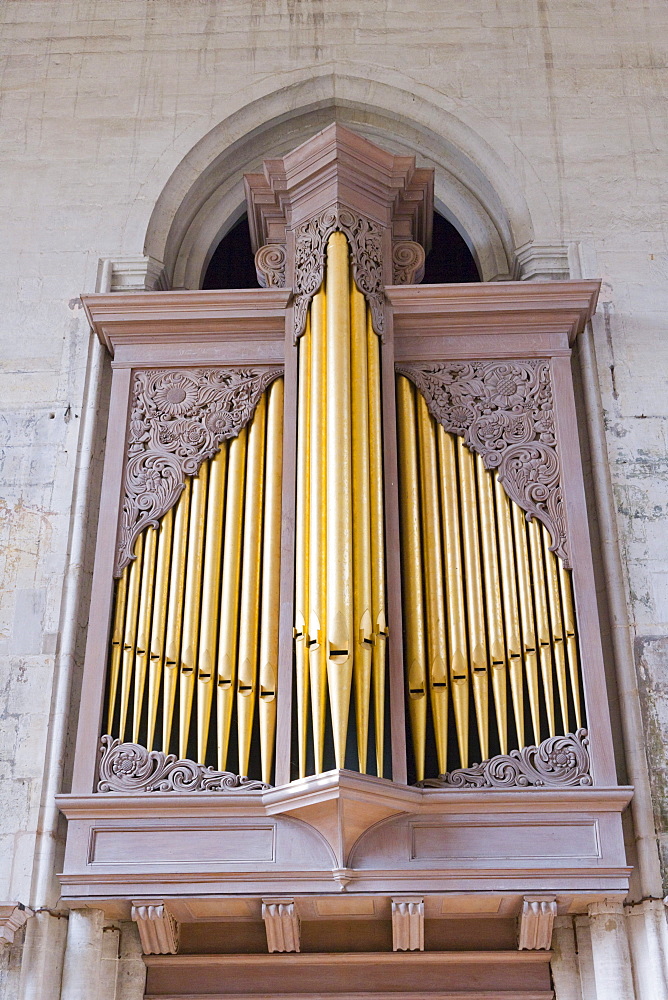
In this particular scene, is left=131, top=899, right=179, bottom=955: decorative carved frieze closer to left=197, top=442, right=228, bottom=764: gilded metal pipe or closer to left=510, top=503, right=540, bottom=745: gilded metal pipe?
left=197, top=442, right=228, bottom=764: gilded metal pipe

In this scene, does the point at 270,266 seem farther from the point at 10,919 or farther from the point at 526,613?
the point at 10,919

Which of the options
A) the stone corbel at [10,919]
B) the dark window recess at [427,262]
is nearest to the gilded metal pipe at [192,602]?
the stone corbel at [10,919]

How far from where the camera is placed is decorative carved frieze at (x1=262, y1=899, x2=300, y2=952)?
20.4 feet

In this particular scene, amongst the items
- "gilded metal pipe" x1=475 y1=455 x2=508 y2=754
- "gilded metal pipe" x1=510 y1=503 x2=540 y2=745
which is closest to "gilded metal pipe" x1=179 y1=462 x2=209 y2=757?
"gilded metal pipe" x1=475 y1=455 x2=508 y2=754

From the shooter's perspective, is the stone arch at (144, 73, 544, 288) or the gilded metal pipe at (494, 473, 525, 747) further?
the stone arch at (144, 73, 544, 288)

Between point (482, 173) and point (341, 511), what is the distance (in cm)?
345

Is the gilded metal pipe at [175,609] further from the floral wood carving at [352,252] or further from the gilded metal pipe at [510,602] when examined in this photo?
the gilded metal pipe at [510,602]

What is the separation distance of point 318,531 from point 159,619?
102 cm

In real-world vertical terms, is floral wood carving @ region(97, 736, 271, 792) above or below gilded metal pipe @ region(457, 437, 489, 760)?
below

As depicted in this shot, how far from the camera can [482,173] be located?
9016mm

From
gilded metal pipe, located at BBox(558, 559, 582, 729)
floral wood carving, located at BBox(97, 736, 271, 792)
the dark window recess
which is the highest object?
the dark window recess

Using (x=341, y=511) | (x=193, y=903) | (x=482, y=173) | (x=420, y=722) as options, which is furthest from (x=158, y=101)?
(x=193, y=903)

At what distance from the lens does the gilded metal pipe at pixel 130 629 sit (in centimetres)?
671

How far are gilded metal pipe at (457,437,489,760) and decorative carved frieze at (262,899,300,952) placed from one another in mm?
1253
